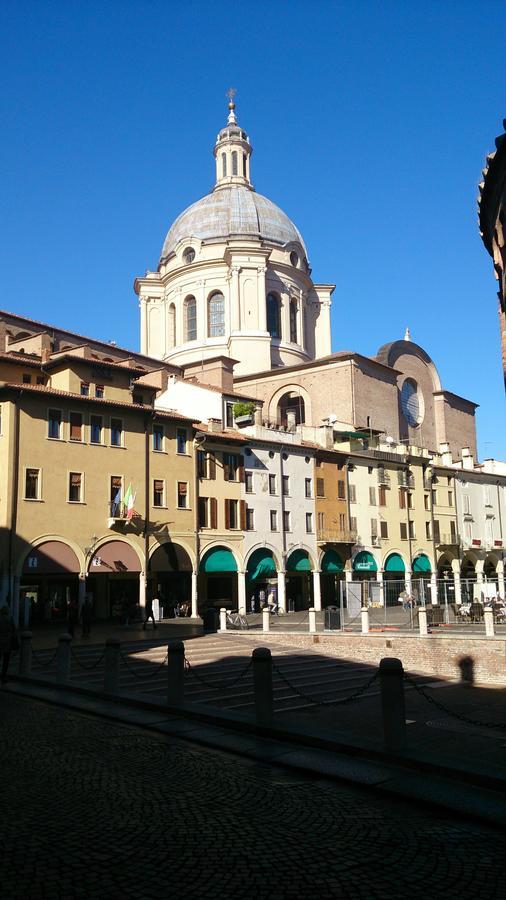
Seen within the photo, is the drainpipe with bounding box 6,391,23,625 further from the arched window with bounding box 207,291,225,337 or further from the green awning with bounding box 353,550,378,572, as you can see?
the arched window with bounding box 207,291,225,337

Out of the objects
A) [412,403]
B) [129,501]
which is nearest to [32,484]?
[129,501]

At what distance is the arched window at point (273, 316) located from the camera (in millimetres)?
72938

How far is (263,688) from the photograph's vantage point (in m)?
13.2

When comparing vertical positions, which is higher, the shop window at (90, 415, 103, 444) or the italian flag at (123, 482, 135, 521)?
the shop window at (90, 415, 103, 444)

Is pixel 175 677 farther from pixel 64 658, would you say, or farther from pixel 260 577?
pixel 260 577

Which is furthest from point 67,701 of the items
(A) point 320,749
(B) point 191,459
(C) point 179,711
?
(B) point 191,459

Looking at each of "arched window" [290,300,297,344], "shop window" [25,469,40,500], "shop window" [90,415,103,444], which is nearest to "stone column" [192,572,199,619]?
"shop window" [90,415,103,444]

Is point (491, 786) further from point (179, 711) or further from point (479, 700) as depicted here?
point (479, 700)

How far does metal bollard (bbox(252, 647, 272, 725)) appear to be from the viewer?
13.0 metres

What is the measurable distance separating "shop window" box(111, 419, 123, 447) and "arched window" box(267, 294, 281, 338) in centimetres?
3784

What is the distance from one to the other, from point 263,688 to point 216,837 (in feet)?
19.2

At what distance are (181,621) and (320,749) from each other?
1015 inches

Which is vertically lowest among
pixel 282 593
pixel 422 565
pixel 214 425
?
pixel 282 593

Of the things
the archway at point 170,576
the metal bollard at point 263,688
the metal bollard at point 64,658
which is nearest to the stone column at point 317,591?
the archway at point 170,576
